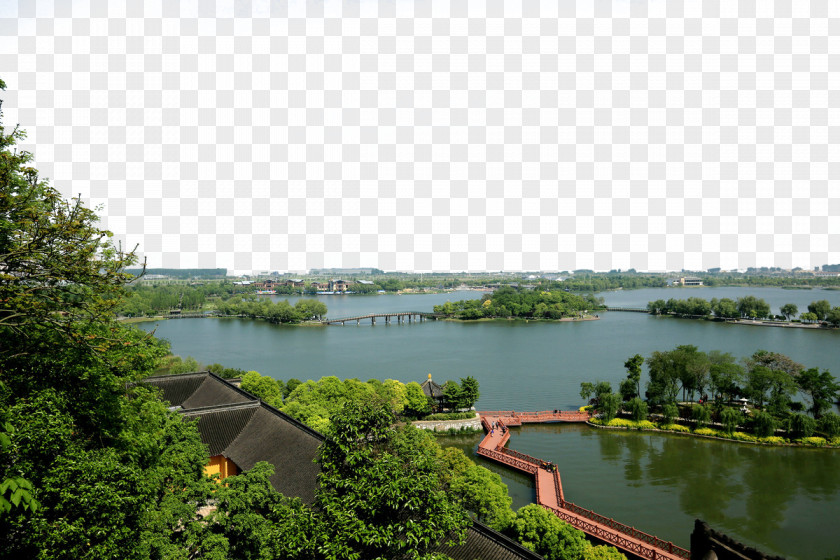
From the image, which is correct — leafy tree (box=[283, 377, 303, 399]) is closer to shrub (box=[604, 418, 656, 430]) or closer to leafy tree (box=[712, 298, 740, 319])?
shrub (box=[604, 418, 656, 430])

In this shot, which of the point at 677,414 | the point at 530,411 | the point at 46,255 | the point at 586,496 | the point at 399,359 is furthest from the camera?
the point at 399,359

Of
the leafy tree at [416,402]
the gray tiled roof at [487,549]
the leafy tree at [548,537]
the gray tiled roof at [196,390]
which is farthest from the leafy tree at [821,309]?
the gray tiled roof at [196,390]

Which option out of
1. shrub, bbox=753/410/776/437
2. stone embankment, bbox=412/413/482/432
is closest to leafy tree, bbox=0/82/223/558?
stone embankment, bbox=412/413/482/432

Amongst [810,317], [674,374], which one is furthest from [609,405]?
[810,317]

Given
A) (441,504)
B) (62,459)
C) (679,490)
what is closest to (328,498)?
(441,504)

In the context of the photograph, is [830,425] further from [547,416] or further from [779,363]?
[547,416]

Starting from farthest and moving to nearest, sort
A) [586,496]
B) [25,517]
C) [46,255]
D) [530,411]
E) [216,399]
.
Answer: [530,411]
[216,399]
[586,496]
[46,255]
[25,517]

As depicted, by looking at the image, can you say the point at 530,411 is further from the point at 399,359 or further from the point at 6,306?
the point at 6,306
